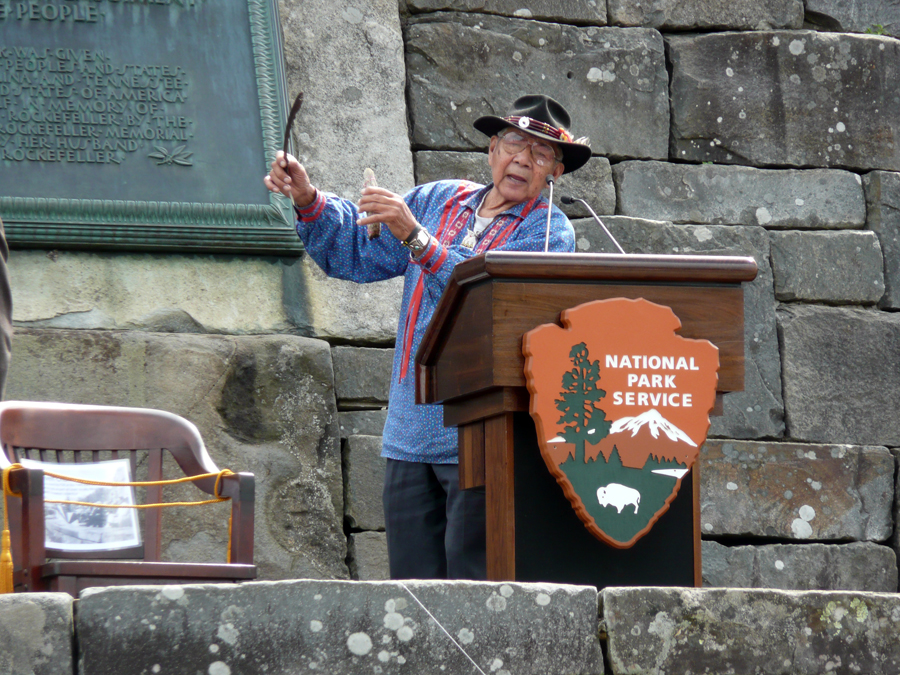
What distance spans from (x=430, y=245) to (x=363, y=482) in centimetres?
128

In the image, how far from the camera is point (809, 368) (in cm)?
413

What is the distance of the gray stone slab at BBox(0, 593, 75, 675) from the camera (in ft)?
5.36

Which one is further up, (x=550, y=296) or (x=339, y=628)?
(x=550, y=296)

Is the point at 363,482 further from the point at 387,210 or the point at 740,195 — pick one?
the point at 740,195

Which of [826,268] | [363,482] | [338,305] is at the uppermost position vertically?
[826,268]

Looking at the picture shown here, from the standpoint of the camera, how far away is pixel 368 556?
3516 millimetres

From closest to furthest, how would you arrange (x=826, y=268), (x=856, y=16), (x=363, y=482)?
(x=363, y=482), (x=826, y=268), (x=856, y=16)

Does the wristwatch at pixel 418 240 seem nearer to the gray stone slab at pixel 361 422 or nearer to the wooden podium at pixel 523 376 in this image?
the wooden podium at pixel 523 376

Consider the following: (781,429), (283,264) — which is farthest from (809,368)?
(283,264)

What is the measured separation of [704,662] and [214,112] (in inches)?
93.2

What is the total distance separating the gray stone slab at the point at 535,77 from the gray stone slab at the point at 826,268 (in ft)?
1.92

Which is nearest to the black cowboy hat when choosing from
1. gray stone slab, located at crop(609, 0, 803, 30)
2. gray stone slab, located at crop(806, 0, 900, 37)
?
gray stone slab, located at crop(609, 0, 803, 30)

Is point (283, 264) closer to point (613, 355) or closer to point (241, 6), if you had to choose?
point (241, 6)

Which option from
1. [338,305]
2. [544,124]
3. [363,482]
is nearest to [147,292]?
[338,305]
